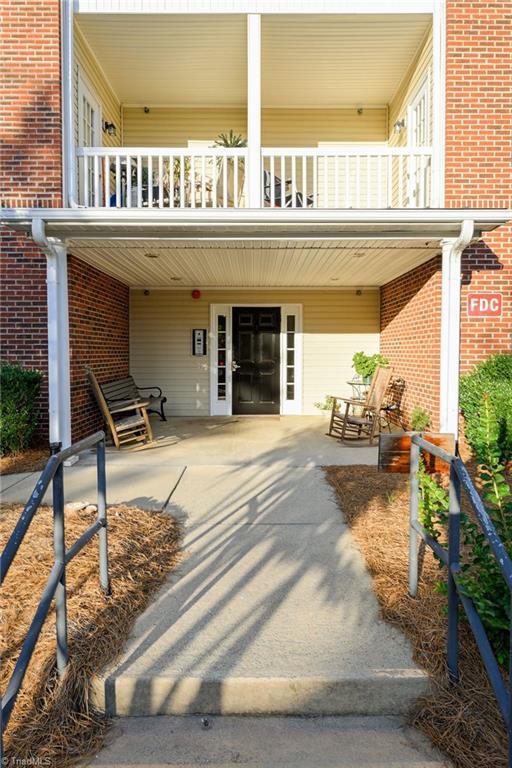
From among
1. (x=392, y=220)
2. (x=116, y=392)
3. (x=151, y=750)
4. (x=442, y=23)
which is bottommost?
(x=151, y=750)

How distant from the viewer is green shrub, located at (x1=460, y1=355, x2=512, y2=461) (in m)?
5.03

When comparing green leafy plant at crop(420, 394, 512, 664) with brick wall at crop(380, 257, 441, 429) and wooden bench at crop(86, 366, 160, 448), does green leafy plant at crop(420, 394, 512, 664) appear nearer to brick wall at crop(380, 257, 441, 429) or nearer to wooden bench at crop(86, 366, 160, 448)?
brick wall at crop(380, 257, 441, 429)

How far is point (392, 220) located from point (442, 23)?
9.78 feet

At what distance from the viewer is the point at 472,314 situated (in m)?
6.25

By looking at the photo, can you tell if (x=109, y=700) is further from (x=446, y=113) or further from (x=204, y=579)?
(x=446, y=113)

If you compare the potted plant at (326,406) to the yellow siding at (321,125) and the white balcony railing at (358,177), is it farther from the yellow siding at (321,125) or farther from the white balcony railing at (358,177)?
the yellow siding at (321,125)

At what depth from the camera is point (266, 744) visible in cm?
180

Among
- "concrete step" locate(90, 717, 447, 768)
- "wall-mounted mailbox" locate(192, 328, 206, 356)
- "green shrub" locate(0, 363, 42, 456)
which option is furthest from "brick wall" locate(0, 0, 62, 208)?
"concrete step" locate(90, 717, 447, 768)

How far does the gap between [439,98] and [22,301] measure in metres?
6.01

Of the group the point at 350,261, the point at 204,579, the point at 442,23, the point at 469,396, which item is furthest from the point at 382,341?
the point at 204,579

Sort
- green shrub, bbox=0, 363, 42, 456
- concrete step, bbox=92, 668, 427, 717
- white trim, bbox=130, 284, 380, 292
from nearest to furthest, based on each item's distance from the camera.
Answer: concrete step, bbox=92, 668, 427, 717, green shrub, bbox=0, 363, 42, 456, white trim, bbox=130, 284, 380, 292

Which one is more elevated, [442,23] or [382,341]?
[442,23]

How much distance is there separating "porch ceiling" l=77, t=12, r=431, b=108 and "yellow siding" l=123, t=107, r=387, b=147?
0.17 metres

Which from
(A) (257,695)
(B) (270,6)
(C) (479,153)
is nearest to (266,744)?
(A) (257,695)
